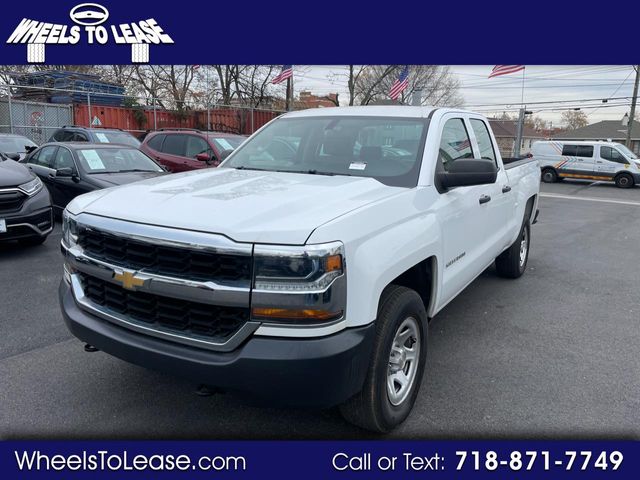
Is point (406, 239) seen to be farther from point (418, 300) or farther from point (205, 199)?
point (205, 199)

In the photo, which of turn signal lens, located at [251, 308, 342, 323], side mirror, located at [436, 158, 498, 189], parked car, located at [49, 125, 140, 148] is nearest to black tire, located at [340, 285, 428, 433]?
turn signal lens, located at [251, 308, 342, 323]

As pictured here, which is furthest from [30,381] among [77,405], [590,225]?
[590,225]

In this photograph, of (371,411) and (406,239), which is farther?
(406,239)

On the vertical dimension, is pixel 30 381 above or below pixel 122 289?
A: below

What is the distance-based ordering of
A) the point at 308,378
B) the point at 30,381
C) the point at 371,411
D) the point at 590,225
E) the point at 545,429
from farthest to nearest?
1. the point at 590,225
2. the point at 30,381
3. the point at 545,429
4. the point at 371,411
5. the point at 308,378

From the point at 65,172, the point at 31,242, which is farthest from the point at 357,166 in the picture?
the point at 65,172

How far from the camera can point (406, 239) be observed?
9.71 feet

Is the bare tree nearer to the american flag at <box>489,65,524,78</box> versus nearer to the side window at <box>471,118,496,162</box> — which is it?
the american flag at <box>489,65,524,78</box>

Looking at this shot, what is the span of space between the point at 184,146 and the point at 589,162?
61.5 feet

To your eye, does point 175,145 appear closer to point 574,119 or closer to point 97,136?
point 97,136

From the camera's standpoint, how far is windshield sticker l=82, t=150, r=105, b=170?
28.3ft

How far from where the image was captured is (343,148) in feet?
13.0

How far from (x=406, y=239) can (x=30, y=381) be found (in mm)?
2718

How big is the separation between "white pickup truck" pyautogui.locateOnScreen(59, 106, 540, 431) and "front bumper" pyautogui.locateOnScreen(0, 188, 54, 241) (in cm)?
401
